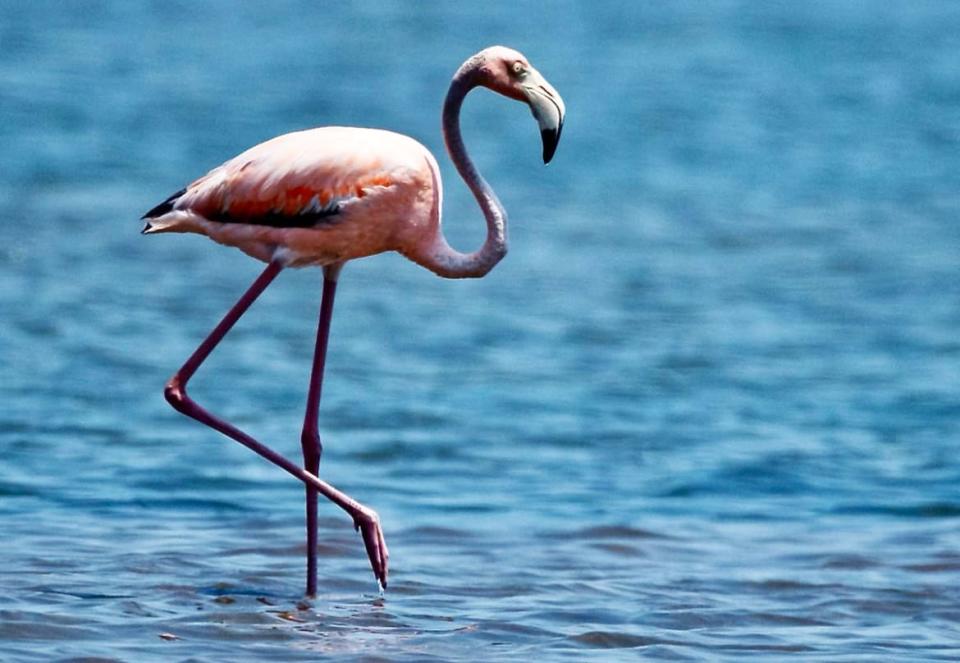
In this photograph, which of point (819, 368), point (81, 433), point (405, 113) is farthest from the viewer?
point (405, 113)

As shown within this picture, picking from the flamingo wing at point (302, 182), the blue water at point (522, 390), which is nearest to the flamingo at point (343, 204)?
the flamingo wing at point (302, 182)

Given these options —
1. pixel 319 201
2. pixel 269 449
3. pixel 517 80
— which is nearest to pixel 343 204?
pixel 319 201

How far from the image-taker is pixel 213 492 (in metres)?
9.01

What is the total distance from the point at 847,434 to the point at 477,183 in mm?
4431

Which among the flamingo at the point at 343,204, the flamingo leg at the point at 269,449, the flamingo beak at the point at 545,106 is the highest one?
the flamingo beak at the point at 545,106

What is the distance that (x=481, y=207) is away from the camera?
6793mm

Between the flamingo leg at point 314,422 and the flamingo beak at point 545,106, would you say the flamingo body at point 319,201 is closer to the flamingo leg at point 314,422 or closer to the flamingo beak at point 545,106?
the flamingo leg at point 314,422

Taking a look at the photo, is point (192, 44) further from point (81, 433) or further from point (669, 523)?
point (669, 523)

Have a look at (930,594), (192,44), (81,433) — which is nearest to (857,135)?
(192,44)

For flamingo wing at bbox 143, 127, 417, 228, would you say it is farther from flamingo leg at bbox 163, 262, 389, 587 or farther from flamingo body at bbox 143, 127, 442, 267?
flamingo leg at bbox 163, 262, 389, 587

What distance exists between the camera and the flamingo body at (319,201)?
672 cm

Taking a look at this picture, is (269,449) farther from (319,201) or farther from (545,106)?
(545,106)

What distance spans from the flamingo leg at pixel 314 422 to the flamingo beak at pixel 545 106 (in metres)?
0.93

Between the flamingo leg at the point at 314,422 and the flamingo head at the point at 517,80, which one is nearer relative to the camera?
the flamingo head at the point at 517,80
